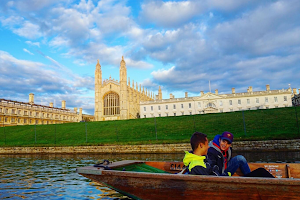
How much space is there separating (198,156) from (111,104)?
77369 millimetres

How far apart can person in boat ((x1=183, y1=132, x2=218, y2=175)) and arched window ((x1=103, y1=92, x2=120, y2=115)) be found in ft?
247

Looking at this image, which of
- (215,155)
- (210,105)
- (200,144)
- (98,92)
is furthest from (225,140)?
(98,92)

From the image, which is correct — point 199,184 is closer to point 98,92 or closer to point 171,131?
point 171,131

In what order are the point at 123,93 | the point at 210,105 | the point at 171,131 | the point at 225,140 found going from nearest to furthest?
the point at 225,140, the point at 171,131, the point at 210,105, the point at 123,93

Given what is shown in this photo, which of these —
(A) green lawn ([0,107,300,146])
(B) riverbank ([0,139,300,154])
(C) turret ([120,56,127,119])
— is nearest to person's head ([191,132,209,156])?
(B) riverbank ([0,139,300,154])

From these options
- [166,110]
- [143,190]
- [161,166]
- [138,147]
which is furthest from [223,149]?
[166,110]

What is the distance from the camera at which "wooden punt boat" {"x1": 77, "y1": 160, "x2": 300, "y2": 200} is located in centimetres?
450

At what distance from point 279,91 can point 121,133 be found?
60.0 m

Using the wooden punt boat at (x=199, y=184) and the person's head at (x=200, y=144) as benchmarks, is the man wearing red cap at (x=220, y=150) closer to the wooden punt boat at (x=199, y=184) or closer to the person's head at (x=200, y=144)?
the person's head at (x=200, y=144)

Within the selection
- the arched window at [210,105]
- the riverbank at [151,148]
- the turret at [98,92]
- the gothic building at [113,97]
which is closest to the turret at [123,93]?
the gothic building at [113,97]

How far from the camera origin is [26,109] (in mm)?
76250

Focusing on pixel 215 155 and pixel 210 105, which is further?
pixel 210 105

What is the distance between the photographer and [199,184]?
5.00 metres

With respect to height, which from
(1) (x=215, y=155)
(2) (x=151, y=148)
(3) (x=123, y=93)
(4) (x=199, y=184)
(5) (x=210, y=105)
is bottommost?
(2) (x=151, y=148)
